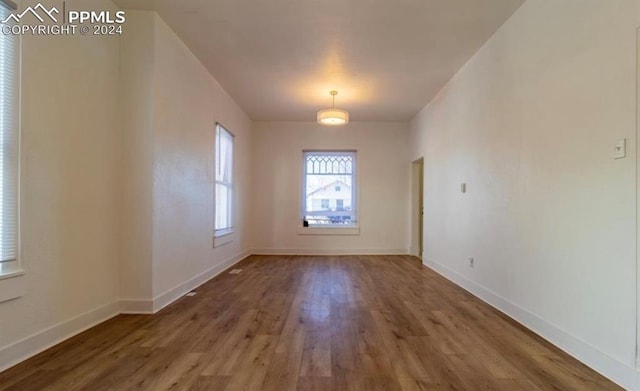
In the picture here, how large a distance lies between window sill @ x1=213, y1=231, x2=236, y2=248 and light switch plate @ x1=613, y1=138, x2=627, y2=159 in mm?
4386

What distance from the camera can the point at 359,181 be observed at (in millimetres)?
7352

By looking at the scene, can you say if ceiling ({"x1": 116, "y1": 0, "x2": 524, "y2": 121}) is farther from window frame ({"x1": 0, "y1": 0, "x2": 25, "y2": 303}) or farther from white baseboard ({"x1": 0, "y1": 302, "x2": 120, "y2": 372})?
white baseboard ({"x1": 0, "y1": 302, "x2": 120, "y2": 372})

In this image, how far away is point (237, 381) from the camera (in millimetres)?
1924

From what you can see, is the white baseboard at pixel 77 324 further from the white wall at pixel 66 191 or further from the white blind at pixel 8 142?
the white blind at pixel 8 142

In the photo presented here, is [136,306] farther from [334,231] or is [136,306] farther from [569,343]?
[334,231]

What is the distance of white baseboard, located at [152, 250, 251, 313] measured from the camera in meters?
3.22

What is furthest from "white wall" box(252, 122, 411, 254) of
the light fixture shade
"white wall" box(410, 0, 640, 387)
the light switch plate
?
the light switch plate

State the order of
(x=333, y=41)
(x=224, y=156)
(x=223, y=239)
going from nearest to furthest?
(x=333, y=41) < (x=223, y=239) < (x=224, y=156)

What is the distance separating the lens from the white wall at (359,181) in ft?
24.0

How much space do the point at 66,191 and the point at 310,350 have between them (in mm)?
2099

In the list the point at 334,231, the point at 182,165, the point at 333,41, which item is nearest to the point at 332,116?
the point at 333,41

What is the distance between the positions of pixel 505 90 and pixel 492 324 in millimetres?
2133

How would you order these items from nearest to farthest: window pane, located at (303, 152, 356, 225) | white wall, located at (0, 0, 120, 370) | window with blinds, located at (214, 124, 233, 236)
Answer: white wall, located at (0, 0, 120, 370)
window with blinds, located at (214, 124, 233, 236)
window pane, located at (303, 152, 356, 225)

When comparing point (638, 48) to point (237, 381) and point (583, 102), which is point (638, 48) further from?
point (237, 381)
